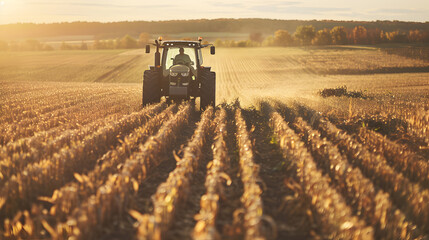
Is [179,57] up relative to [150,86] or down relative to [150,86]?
up

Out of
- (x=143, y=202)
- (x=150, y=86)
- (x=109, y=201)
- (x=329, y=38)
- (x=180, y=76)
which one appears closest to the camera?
(x=109, y=201)

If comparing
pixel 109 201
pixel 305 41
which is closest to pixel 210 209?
pixel 109 201

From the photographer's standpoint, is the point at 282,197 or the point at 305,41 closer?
the point at 282,197

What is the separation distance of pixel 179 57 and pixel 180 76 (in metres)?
0.87

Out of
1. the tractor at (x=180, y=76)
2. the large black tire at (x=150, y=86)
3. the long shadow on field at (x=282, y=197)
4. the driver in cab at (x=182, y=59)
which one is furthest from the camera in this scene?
the driver in cab at (x=182, y=59)

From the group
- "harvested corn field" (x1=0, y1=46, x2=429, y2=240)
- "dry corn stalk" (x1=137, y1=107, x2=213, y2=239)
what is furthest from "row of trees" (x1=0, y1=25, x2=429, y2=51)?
"dry corn stalk" (x1=137, y1=107, x2=213, y2=239)

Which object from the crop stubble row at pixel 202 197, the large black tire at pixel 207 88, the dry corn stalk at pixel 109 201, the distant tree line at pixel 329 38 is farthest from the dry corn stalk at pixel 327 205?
the distant tree line at pixel 329 38

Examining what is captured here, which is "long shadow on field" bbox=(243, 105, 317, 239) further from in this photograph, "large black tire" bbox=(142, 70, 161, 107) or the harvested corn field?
"large black tire" bbox=(142, 70, 161, 107)

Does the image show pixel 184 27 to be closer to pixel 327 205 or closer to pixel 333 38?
pixel 333 38

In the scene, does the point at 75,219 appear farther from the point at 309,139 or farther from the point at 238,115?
the point at 238,115

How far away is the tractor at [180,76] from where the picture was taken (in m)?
13.4

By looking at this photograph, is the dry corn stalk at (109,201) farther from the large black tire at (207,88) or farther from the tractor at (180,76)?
the large black tire at (207,88)

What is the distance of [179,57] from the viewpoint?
45.5ft

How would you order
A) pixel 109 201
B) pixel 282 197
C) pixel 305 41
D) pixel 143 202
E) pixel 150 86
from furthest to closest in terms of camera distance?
1. pixel 305 41
2. pixel 150 86
3. pixel 282 197
4. pixel 143 202
5. pixel 109 201
